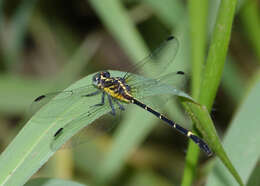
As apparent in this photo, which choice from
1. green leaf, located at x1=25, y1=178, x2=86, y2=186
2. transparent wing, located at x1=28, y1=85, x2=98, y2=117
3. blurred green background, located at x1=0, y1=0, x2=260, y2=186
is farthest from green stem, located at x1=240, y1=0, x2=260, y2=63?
green leaf, located at x1=25, y1=178, x2=86, y2=186

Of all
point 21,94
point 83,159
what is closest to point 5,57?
point 21,94

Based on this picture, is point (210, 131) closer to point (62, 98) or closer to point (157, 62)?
point (62, 98)

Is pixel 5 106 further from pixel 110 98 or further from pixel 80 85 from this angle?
pixel 80 85

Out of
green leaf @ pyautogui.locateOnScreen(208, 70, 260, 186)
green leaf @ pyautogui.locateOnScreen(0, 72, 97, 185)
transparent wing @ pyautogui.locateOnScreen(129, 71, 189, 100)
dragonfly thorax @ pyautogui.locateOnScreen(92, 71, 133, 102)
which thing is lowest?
green leaf @ pyautogui.locateOnScreen(208, 70, 260, 186)

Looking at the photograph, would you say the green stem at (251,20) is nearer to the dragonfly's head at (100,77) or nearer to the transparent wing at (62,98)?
the dragonfly's head at (100,77)

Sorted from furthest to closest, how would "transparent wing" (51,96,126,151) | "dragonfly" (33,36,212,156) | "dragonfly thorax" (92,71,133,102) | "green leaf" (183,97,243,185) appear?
"dragonfly thorax" (92,71,133,102), "dragonfly" (33,36,212,156), "transparent wing" (51,96,126,151), "green leaf" (183,97,243,185)

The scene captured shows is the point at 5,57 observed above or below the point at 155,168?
above

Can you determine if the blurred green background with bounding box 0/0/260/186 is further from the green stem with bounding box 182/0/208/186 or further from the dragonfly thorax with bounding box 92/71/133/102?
the green stem with bounding box 182/0/208/186
